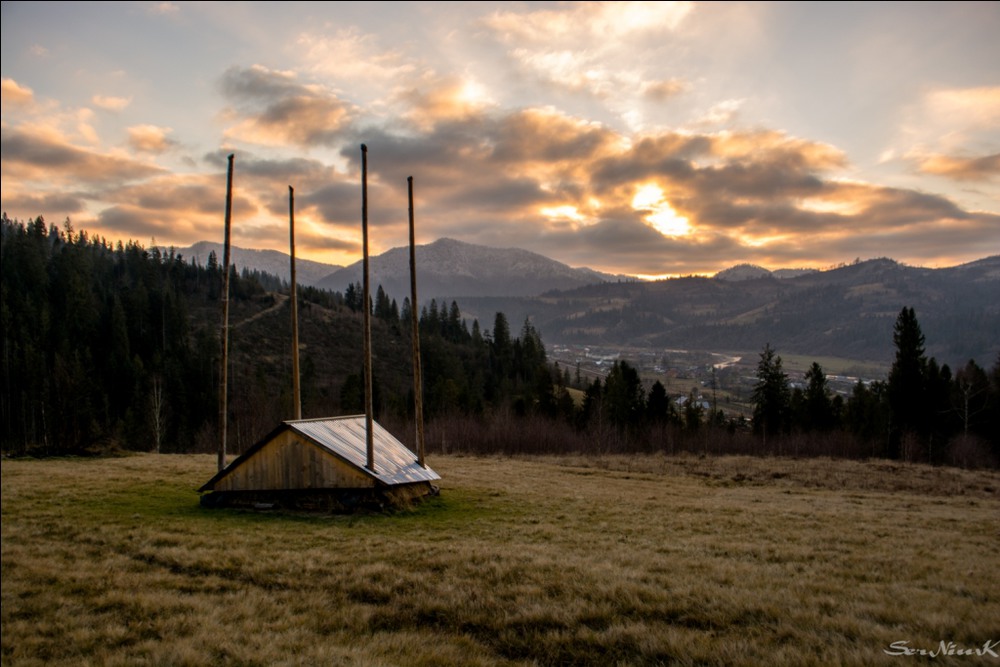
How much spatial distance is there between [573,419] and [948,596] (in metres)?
91.2

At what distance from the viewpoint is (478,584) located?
1259 centimetres

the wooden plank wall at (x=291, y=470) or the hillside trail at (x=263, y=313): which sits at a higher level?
the hillside trail at (x=263, y=313)

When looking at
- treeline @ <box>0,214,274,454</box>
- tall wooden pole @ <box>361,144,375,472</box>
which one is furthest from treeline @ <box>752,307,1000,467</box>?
treeline @ <box>0,214,274,454</box>

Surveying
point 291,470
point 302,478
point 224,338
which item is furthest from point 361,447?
point 224,338

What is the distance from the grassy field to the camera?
906cm

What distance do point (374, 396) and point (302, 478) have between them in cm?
8348

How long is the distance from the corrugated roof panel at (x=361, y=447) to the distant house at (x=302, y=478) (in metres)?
0.07

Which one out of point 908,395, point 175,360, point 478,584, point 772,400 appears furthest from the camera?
point 175,360

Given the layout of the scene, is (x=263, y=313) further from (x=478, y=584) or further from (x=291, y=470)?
(x=478, y=584)

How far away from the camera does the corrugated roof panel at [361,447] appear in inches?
922

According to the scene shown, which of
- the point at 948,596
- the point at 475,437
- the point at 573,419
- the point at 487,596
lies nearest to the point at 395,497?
the point at 487,596

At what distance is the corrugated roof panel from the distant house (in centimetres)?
7

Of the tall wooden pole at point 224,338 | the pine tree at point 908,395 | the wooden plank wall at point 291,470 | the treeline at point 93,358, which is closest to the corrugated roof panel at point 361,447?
the wooden plank wall at point 291,470

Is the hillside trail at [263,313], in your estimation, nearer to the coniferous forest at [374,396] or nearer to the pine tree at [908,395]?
the coniferous forest at [374,396]
